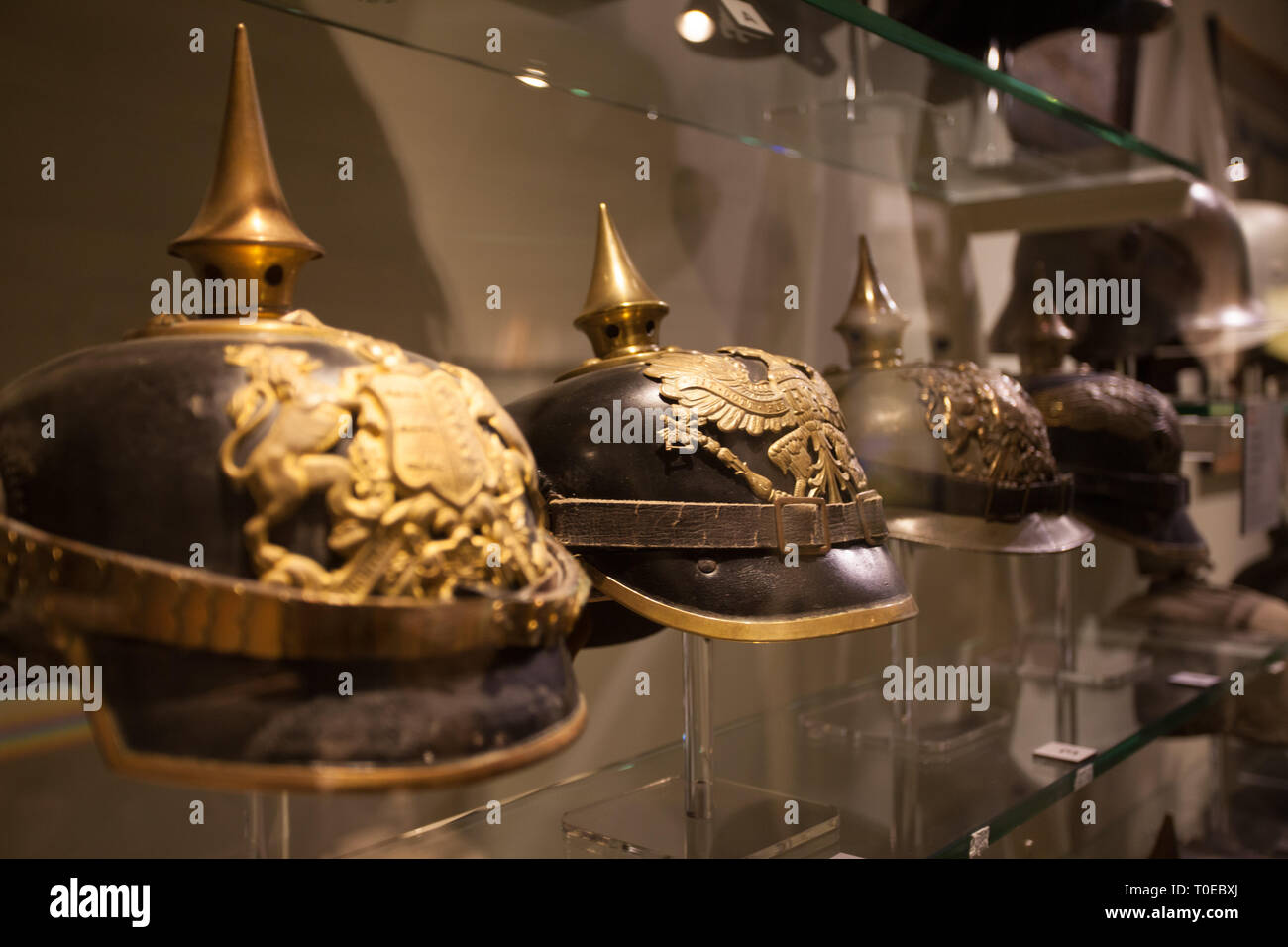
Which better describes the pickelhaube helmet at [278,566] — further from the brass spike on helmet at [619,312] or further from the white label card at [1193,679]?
the white label card at [1193,679]

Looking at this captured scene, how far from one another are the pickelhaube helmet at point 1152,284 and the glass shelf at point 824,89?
0.23 meters

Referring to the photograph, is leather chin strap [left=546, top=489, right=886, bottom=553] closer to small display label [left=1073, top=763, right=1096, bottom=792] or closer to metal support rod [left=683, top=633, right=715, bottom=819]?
metal support rod [left=683, top=633, right=715, bottom=819]

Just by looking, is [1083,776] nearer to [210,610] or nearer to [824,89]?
[824,89]

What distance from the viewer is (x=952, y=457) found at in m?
1.95

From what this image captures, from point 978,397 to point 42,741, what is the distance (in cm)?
151

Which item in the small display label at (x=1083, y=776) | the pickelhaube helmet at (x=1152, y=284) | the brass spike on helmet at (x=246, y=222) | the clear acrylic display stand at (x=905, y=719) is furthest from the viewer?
the pickelhaube helmet at (x=1152, y=284)

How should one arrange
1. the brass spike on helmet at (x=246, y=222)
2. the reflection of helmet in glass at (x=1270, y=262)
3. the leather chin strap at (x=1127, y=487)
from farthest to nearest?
the reflection of helmet in glass at (x=1270, y=262) → the leather chin strap at (x=1127, y=487) → the brass spike on helmet at (x=246, y=222)

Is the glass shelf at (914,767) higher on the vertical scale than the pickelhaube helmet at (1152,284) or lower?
lower

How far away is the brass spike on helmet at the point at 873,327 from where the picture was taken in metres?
2.08

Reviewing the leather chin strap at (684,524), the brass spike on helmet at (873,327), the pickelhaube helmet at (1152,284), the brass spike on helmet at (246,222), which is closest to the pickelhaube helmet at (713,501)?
the leather chin strap at (684,524)

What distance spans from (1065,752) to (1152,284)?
1678 mm

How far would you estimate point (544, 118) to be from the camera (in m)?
1.98

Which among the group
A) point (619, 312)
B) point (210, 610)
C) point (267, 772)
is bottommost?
point (267, 772)

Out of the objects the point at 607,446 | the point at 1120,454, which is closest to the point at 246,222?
the point at 607,446
